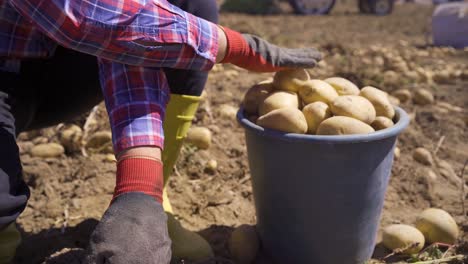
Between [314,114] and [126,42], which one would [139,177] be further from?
[314,114]

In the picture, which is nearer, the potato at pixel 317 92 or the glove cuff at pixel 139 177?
the glove cuff at pixel 139 177

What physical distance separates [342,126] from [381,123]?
5.9 inches

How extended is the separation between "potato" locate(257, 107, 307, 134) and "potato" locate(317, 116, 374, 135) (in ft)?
0.17

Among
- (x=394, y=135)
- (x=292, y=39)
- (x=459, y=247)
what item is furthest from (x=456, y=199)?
(x=292, y=39)

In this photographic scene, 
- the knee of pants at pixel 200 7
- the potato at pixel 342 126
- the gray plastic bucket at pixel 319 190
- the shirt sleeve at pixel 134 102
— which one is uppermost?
the knee of pants at pixel 200 7

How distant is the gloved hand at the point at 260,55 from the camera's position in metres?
1.27

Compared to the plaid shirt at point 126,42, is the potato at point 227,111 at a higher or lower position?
lower

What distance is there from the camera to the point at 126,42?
3.46 feet

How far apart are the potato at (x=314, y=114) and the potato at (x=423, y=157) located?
986 millimetres

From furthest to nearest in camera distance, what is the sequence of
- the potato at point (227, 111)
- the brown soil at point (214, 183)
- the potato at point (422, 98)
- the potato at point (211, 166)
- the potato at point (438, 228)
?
the potato at point (422, 98)
the potato at point (227, 111)
the potato at point (211, 166)
the brown soil at point (214, 183)
the potato at point (438, 228)

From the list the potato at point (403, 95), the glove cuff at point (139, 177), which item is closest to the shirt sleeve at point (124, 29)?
the glove cuff at point (139, 177)

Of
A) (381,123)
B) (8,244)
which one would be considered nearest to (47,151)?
(8,244)

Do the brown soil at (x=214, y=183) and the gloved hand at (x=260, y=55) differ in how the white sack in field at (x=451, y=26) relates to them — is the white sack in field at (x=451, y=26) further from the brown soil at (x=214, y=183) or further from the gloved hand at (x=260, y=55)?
the gloved hand at (x=260, y=55)

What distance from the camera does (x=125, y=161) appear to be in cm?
105
